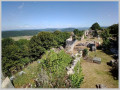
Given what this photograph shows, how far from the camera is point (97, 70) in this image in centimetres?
724

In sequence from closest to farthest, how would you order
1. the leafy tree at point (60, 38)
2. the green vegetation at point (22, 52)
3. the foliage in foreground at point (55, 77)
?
the foliage in foreground at point (55, 77), the green vegetation at point (22, 52), the leafy tree at point (60, 38)

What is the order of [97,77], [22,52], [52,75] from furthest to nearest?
1. [22,52]
2. [97,77]
3. [52,75]

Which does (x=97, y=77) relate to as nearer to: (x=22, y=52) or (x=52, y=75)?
(x=52, y=75)

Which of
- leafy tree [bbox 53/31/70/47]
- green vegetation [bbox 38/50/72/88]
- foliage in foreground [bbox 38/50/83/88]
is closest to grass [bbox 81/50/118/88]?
foliage in foreground [bbox 38/50/83/88]

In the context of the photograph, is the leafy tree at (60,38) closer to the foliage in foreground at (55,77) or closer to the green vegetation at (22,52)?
the green vegetation at (22,52)

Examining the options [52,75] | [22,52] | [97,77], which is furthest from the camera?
[22,52]

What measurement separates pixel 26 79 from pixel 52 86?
8.97ft

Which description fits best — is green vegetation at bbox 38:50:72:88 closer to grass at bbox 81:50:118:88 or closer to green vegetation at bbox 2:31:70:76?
grass at bbox 81:50:118:88

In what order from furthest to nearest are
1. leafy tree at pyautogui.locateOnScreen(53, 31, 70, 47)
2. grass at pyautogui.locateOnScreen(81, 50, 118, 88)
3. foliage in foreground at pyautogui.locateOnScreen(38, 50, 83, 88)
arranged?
leafy tree at pyautogui.locateOnScreen(53, 31, 70, 47), grass at pyautogui.locateOnScreen(81, 50, 118, 88), foliage in foreground at pyautogui.locateOnScreen(38, 50, 83, 88)

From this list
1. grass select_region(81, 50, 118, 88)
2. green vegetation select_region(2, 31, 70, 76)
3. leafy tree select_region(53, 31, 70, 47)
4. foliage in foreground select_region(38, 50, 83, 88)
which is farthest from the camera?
leafy tree select_region(53, 31, 70, 47)

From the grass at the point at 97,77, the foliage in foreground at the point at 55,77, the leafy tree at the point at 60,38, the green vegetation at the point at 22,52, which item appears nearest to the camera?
the foliage in foreground at the point at 55,77

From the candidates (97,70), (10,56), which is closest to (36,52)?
(10,56)

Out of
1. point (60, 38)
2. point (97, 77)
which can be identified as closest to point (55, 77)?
point (97, 77)

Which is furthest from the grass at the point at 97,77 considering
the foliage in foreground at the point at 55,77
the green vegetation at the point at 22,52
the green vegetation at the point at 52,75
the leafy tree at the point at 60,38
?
the leafy tree at the point at 60,38
